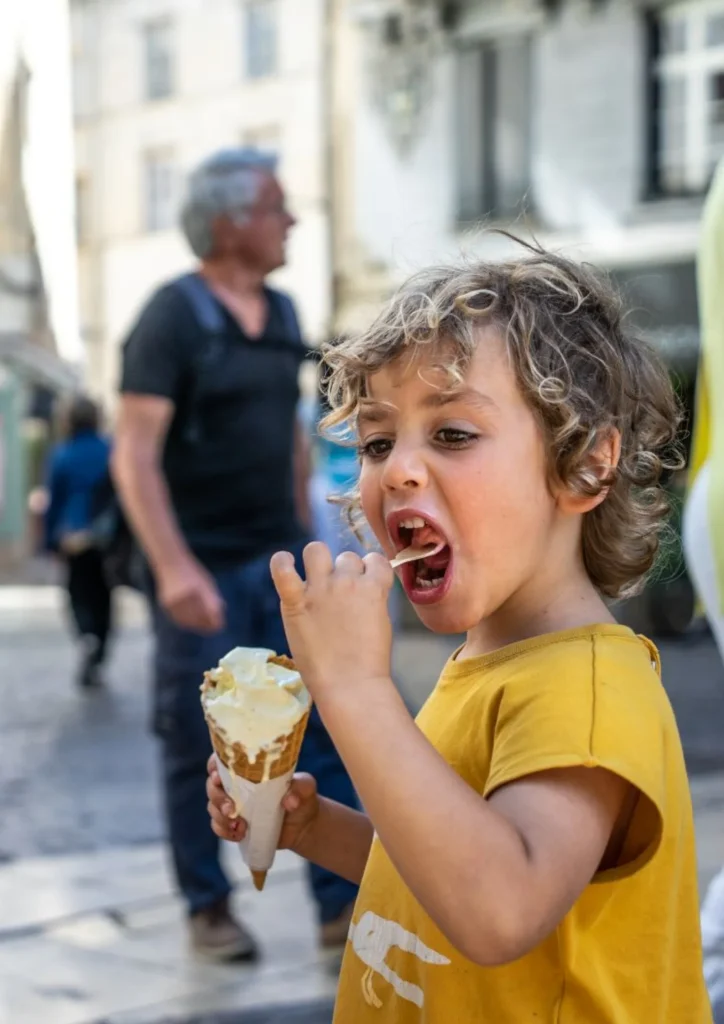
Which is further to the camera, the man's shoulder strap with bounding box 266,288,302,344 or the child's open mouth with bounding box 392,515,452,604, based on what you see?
the man's shoulder strap with bounding box 266,288,302,344

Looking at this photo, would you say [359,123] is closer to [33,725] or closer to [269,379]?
[33,725]

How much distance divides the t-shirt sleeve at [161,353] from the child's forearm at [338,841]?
1905 millimetres

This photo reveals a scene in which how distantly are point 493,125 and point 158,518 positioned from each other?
1462 centimetres

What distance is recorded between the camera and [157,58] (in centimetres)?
2370

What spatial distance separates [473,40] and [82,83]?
987cm

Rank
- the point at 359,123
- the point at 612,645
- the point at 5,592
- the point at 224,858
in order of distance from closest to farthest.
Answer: the point at 612,645 < the point at 224,858 < the point at 5,592 < the point at 359,123

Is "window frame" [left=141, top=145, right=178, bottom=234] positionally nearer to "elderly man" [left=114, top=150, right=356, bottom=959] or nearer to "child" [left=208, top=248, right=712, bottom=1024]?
"elderly man" [left=114, top=150, right=356, bottom=959]

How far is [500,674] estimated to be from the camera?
139 cm

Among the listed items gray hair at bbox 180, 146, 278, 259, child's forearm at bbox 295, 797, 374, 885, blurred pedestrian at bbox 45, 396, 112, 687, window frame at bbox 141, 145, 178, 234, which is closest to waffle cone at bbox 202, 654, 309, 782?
child's forearm at bbox 295, 797, 374, 885

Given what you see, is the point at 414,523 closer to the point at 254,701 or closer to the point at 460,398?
the point at 460,398

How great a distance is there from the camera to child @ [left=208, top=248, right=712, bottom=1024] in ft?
3.89

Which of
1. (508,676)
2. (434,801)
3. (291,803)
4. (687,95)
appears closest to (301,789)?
(291,803)

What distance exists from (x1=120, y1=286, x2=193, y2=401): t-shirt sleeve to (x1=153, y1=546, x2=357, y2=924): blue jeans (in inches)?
18.2

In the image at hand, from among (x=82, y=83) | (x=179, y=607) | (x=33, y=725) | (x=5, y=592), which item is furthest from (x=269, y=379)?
(x=82, y=83)
